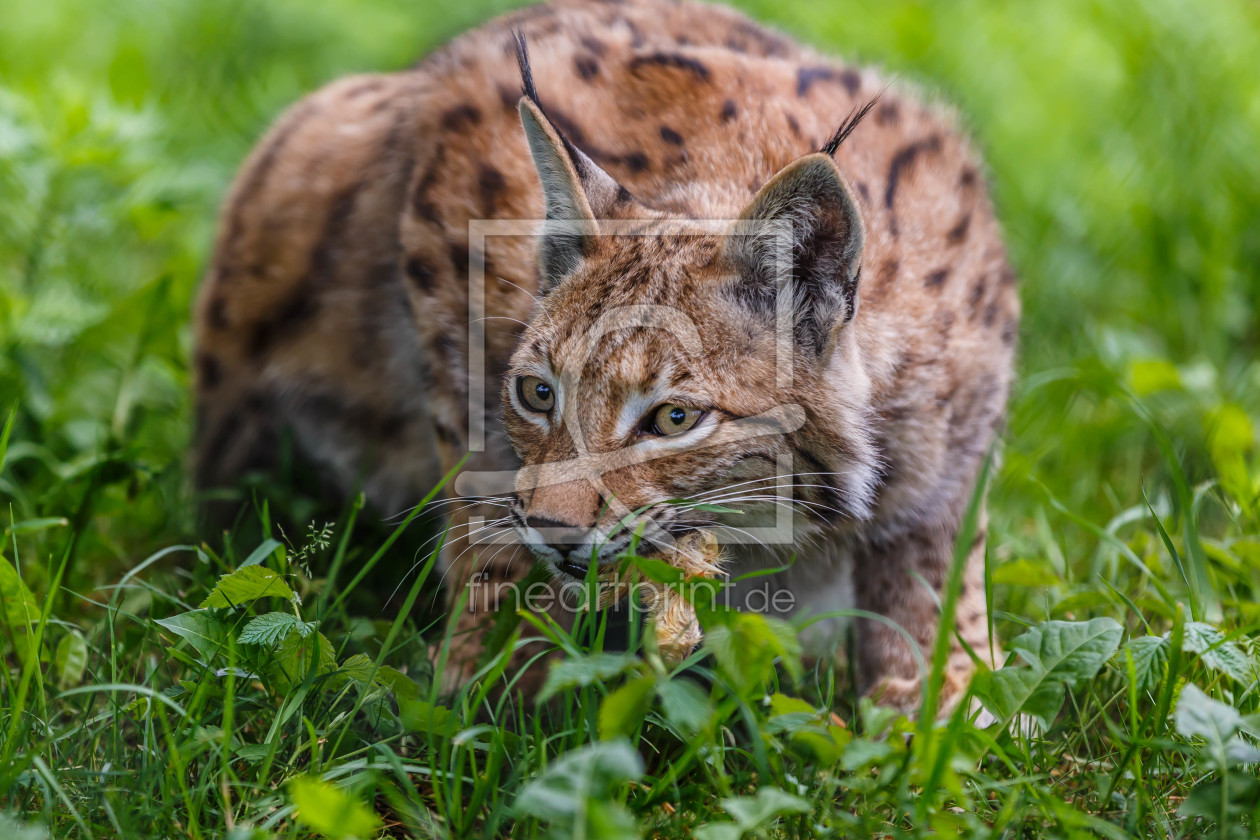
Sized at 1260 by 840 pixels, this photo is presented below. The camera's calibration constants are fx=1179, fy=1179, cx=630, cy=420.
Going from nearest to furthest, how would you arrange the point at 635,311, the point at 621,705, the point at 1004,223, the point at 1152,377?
the point at 621,705
the point at 635,311
the point at 1152,377
the point at 1004,223

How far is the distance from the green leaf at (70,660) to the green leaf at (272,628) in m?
0.61

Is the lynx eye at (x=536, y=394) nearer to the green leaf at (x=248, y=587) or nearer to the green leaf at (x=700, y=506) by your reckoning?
the green leaf at (x=700, y=506)

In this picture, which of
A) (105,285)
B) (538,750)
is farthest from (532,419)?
(105,285)

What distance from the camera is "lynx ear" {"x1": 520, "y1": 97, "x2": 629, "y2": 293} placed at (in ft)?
8.65

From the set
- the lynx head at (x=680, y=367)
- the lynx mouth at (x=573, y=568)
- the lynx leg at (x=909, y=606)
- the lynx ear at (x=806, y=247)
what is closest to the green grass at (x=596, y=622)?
the lynx leg at (x=909, y=606)

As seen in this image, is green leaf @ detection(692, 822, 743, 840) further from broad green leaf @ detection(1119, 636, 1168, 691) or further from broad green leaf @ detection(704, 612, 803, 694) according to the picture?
broad green leaf @ detection(1119, 636, 1168, 691)

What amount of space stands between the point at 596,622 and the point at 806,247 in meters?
0.96

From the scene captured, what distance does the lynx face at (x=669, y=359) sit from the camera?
246cm

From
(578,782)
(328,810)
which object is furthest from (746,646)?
(328,810)

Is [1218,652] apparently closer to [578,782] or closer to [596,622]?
[596,622]

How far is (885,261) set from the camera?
2.85 m

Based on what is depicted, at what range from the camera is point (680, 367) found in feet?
8.27

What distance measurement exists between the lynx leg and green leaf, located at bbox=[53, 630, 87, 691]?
198 centimetres

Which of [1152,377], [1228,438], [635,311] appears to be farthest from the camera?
[1152,377]
